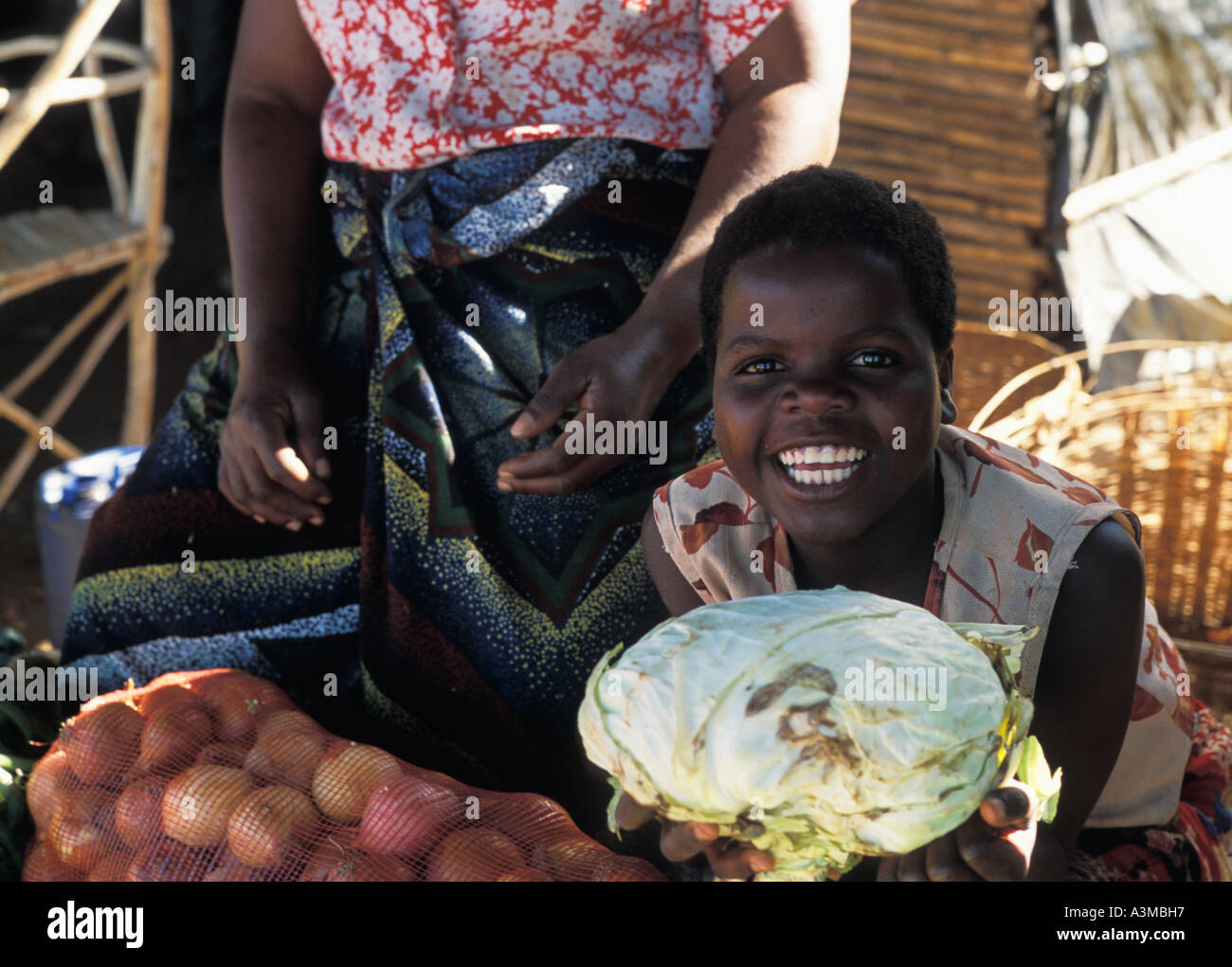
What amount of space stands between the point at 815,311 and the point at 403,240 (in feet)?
2.19

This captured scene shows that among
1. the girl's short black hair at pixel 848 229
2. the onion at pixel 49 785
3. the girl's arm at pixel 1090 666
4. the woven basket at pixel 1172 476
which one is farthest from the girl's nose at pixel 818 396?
the woven basket at pixel 1172 476

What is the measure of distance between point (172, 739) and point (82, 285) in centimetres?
433

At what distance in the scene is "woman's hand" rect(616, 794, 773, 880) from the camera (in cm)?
104

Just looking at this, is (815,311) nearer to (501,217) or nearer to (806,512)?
(806,512)

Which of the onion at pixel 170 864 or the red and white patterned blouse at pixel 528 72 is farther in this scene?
the red and white patterned blouse at pixel 528 72

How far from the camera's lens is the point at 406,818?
1329mm

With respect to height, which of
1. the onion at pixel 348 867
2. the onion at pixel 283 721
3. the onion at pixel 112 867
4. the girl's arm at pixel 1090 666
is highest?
the girl's arm at pixel 1090 666

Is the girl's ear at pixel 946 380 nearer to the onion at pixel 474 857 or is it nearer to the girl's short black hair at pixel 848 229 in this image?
the girl's short black hair at pixel 848 229

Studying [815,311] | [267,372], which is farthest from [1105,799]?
[267,372]

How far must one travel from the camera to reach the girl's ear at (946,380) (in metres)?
1.29

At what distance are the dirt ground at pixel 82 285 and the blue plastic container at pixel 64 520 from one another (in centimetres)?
72

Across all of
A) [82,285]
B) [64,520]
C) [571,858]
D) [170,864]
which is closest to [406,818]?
[571,858]

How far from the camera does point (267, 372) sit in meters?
1.71

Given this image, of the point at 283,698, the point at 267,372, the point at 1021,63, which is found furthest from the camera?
the point at 1021,63
